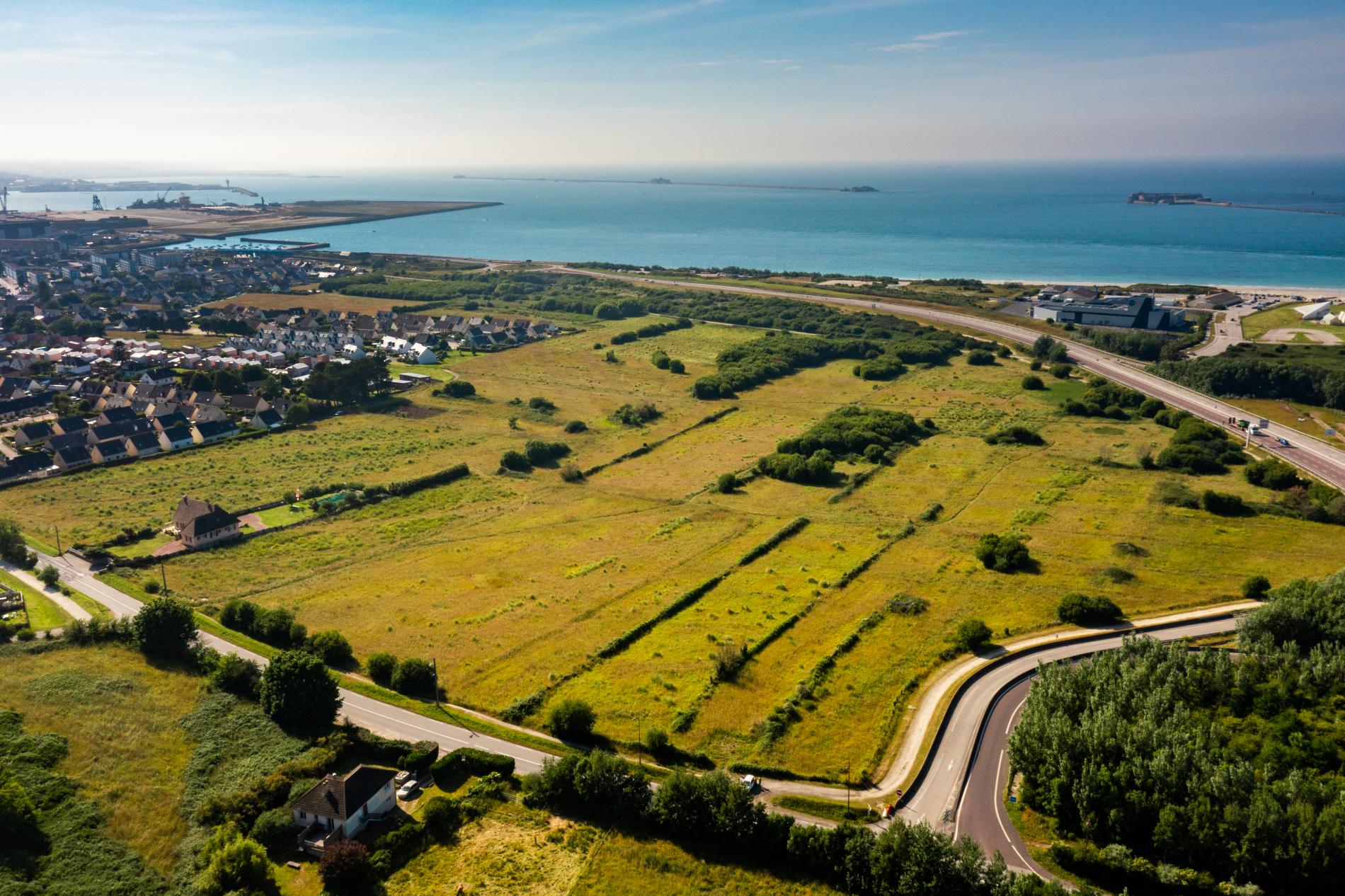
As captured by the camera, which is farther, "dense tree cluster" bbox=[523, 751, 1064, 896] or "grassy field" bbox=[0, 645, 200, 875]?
"grassy field" bbox=[0, 645, 200, 875]

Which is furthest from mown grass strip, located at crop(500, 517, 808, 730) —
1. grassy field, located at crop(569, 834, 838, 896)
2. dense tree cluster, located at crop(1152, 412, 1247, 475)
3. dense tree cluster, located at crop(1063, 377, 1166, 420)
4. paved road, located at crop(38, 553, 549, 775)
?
dense tree cluster, located at crop(1063, 377, 1166, 420)

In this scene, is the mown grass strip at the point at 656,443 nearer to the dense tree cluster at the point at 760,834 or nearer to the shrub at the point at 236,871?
the dense tree cluster at the point at 760,834

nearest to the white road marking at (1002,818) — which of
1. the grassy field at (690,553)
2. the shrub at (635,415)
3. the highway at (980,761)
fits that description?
the highway at (980,761)

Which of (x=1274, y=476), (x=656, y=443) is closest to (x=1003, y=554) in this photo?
(x=1274, y=476)

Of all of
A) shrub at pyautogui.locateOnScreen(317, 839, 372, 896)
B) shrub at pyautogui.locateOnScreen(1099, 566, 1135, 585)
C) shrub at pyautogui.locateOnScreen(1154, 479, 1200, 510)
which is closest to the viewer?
shrub at pyautogui.locateOnScreen(317, 839, 372, 896)

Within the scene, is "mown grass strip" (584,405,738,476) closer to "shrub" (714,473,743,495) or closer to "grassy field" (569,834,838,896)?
"shrub" (714,473,743,495)

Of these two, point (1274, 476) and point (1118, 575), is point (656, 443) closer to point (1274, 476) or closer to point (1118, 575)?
point (1118, 575)
